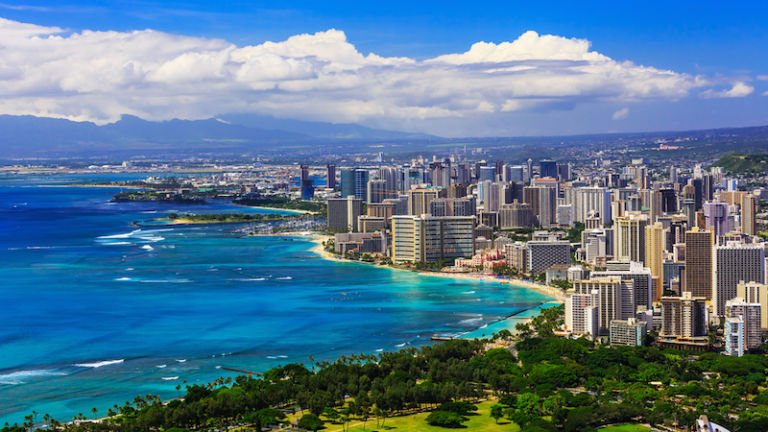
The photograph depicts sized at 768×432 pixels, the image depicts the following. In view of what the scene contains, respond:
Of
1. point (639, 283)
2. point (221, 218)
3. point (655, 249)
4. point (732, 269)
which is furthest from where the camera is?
point (221, 218)

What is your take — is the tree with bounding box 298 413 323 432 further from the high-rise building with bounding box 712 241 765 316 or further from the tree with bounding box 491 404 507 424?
the high-rise building with bounding box 712 241 765 316

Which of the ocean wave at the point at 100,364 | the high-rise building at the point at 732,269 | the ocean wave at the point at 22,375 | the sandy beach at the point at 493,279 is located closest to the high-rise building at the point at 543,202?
the sandy beach at the point at 493,279

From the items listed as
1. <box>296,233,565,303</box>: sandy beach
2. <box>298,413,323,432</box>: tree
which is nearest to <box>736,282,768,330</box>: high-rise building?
<box>296,233,565,303</box>: sandy beach

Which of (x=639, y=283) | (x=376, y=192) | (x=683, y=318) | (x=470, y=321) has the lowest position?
(x=470, y=321)

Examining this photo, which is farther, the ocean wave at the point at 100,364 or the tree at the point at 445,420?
the ocean wave at the point at 100,364

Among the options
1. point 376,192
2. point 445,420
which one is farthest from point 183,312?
point 376,192

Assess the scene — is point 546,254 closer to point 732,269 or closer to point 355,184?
point 732,269

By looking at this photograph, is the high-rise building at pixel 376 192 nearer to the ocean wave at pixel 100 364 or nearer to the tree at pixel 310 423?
the ocean wave at pixel 100 364

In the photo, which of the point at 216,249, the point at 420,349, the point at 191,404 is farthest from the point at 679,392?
the point at 216,249
